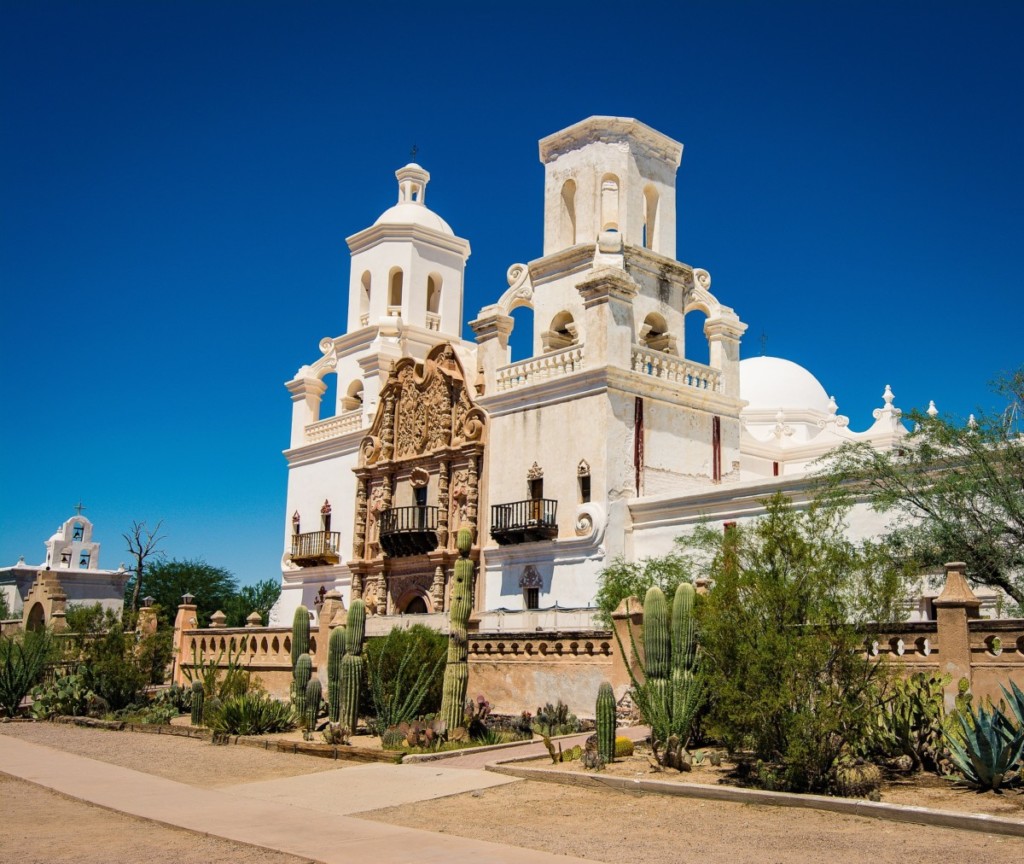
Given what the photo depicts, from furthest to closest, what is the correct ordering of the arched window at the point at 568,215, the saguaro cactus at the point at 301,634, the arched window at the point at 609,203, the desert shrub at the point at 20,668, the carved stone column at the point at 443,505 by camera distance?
the arched window at the point at 568,215 < the carved stone column at the point at 443,505 < the arched window at the point at 609,203 < the desert shrub at the point at 20,668 < the saguaro cactus at the point at 301,634

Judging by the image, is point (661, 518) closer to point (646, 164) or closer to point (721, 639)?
point (646, 164)

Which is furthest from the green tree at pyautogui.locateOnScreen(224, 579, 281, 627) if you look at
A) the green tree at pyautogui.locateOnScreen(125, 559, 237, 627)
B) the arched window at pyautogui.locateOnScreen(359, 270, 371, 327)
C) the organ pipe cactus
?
the organ pipe cactus

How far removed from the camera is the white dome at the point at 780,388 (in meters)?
38.3

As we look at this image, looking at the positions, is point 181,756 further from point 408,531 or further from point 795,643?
point 408,531

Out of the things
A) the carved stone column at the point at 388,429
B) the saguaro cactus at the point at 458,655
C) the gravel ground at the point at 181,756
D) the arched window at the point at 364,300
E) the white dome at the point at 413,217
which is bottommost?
the gravel ground at the point at 181,756

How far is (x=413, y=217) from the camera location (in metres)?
39.4

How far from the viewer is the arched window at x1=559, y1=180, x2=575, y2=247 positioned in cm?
3203

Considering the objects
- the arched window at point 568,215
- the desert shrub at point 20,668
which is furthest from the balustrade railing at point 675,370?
the desert shrub at point 20,668

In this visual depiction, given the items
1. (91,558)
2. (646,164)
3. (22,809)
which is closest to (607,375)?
→ (646,164)

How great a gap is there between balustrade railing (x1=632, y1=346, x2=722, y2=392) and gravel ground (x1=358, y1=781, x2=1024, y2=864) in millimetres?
17363

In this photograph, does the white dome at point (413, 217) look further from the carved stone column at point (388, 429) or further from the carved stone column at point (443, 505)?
the carved stone column at point (443, 505)

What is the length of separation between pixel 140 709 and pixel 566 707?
1042cm

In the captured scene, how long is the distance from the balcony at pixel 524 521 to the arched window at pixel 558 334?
5.21 metres

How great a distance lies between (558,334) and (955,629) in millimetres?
19834
